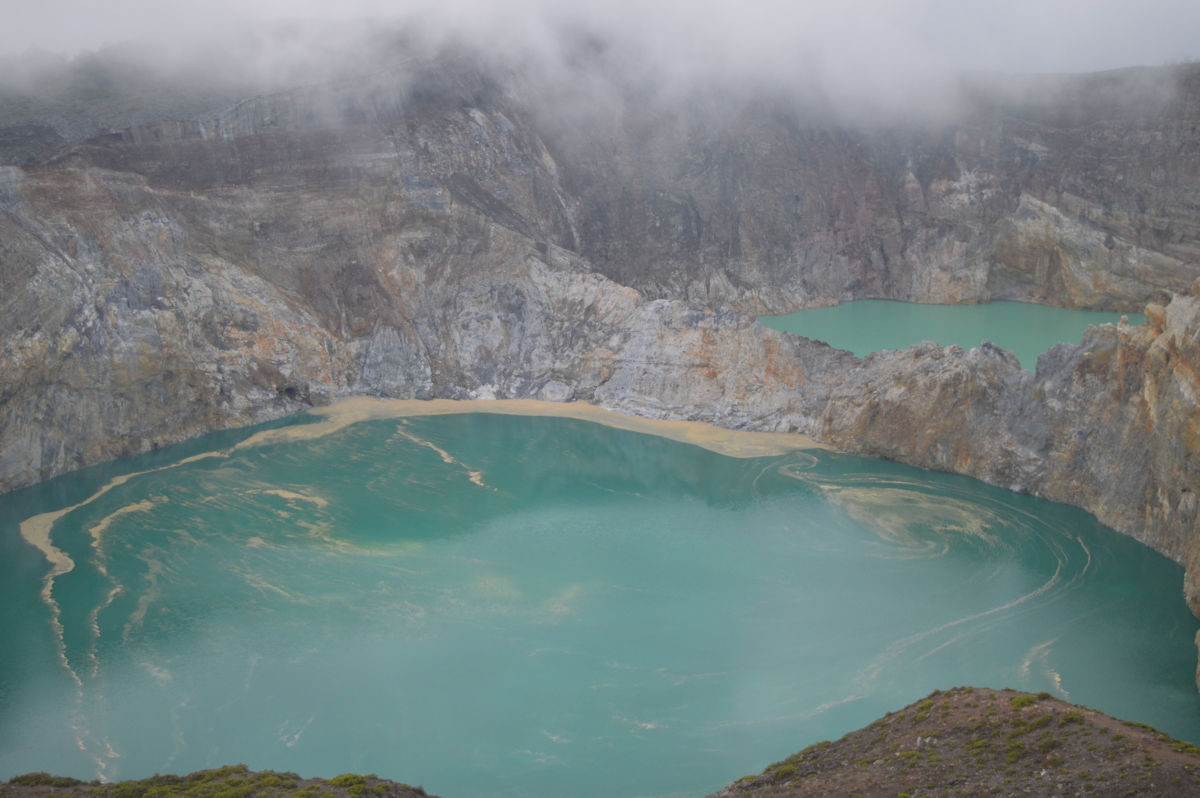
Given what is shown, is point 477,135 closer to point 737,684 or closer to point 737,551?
point 737,551

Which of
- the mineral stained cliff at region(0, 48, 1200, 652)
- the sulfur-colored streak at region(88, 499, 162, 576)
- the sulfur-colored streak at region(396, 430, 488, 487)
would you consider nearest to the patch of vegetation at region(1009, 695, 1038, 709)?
the mineral stained cliff at region(0, 48, 1200, 652)

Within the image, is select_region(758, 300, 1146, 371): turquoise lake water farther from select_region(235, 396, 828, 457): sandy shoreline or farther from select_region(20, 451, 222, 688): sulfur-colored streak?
select_region(20, 451, 222, 688): sulfur-colored streak

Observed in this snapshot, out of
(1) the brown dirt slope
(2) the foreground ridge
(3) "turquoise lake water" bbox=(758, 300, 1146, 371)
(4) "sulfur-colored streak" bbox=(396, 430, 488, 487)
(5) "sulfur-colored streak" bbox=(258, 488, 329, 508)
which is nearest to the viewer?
(1) the brown dirt slope

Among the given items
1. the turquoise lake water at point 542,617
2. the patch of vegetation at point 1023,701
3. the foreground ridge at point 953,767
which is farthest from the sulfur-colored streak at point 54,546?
the patch of vegetation at point 1023,701

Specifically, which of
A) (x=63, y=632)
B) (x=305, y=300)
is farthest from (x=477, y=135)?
(x=63, y=632)

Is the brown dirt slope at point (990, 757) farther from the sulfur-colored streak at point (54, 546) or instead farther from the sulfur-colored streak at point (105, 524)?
the sulfur-colored streak at point (105, 524)

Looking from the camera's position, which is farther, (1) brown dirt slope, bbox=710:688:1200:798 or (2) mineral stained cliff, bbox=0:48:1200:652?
(2) mineral stained cliff, bbox=0:48:1200:652

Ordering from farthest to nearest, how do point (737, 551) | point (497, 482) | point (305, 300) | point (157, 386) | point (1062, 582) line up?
point (305, 300)
point (157, 386)
point (497, 482)
point (737, 551)
point (1062, 582)
